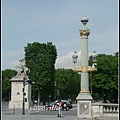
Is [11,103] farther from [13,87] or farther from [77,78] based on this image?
[77,78]

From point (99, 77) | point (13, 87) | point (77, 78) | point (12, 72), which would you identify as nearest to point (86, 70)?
point (13, 87)

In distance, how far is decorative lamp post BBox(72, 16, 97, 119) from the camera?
24.4 metres

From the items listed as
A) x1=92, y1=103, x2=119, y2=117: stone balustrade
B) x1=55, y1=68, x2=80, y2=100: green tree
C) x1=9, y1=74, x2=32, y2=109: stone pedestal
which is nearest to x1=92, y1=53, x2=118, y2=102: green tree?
x1=9, y1=74, x2=32, y2=109: stone pedestal

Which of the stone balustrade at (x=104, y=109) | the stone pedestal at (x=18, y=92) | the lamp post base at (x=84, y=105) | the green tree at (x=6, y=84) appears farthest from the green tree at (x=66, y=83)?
the lamp post base at (x=84, y=105)

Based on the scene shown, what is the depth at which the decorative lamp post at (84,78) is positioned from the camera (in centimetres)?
2442

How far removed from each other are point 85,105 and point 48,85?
39217 mm

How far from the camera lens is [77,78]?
332 ft

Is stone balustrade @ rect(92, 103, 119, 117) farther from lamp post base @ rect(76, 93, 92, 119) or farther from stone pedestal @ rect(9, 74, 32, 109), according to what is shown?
stone pedestal @ rect(9, 74, 32, 109)

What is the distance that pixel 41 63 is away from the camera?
62688mm

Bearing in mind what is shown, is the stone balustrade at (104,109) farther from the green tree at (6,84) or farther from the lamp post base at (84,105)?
the green tree at (6,84)

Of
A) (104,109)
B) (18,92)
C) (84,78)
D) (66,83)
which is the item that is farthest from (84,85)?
(66,83)

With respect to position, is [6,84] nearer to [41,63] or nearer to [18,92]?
[41,63]

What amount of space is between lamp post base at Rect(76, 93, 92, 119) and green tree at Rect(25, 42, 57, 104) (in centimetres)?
3704

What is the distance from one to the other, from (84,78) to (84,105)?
6.32 ft
